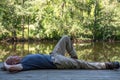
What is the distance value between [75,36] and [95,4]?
2.54 m

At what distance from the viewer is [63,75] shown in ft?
11.5

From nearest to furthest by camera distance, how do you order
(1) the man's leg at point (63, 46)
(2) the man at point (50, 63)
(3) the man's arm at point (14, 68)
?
1. (3) the man's arm at point (14, 68)
2. (2) the man at point (50, 63)
3. (1) the man's leg at point (63, 46)

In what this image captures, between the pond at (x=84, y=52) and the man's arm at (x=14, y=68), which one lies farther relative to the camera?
the pond at (x=84, y=52)

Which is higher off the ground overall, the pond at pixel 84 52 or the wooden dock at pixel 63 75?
the wooden dock at pixel 63 75

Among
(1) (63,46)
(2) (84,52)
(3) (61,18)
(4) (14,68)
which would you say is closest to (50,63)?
(1) (63,46)

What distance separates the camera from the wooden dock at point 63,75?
3348 millimetres

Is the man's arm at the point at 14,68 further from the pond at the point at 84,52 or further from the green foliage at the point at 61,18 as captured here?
the green foliage at the point at 61,18

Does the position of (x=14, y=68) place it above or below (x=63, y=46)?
below

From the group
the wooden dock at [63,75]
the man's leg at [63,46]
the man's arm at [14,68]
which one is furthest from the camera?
the man's leg at [63,46]

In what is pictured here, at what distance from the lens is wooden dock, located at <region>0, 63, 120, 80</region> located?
335 centimetres

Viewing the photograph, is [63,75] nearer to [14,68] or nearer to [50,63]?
[50,63]

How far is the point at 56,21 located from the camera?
746 inches

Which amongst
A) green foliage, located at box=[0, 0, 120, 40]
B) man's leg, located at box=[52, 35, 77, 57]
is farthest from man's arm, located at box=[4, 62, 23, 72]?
green foliage, located at box=[0, 0, 120, 40]

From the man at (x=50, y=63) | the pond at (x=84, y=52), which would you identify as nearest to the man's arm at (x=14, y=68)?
the man at (x=50, y=63)
